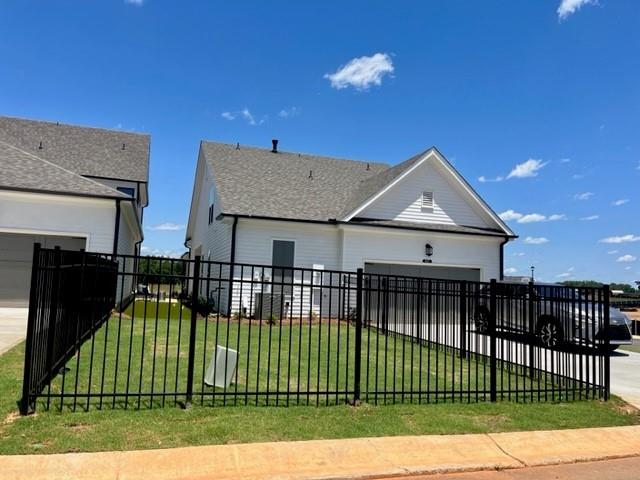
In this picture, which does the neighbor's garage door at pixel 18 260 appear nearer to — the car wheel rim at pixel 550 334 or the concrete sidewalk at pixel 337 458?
the concrete sidewalk at pixel 337 458

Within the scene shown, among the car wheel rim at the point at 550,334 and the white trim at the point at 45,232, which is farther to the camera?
the white trim at the point at 45,232

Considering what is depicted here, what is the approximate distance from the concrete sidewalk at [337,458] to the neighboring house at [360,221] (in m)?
11.6

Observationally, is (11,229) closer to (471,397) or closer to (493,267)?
(471,397)

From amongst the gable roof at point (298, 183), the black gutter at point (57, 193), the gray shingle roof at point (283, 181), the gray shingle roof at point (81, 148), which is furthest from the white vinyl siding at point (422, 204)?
the gray shingle roof at point (81, 148)

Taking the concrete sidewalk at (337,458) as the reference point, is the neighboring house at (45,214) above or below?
above

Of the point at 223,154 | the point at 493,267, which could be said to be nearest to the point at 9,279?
the point at 223,154

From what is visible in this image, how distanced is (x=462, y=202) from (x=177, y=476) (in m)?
16.7

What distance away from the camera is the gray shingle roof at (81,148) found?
67.7 ft

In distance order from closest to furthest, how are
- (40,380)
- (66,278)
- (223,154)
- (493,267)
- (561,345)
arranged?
(40,380) < (66,278) < (561,345) < (493,267) < (223,154)

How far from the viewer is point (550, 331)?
25.8 feet

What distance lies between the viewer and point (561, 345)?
8.43m

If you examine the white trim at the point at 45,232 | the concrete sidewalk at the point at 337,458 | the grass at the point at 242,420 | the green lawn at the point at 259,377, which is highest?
the white trim at the point at 45,232

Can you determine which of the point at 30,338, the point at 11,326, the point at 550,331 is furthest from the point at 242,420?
the point at 11,326

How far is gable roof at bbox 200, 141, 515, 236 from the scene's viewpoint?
56.9 feet
